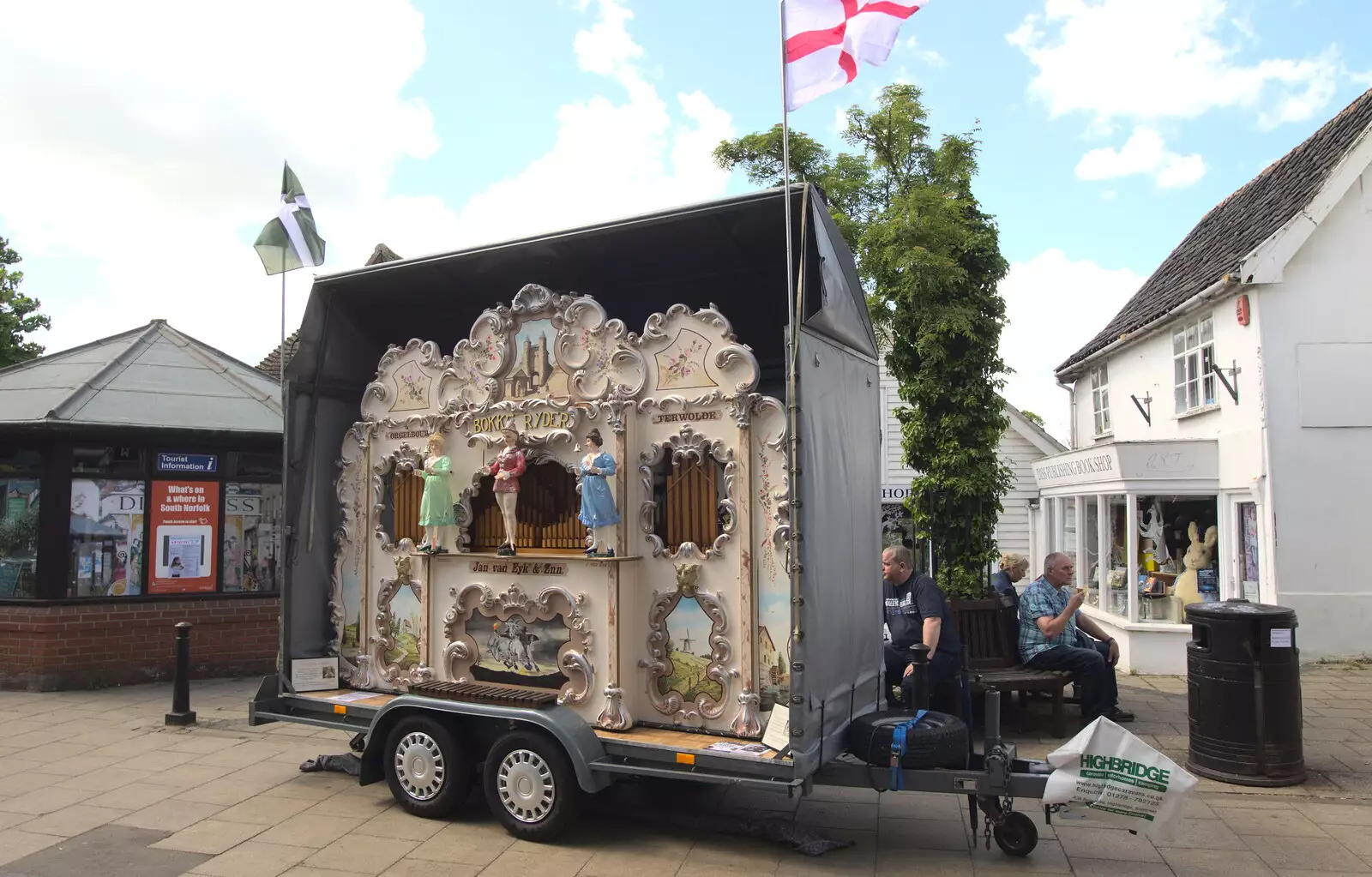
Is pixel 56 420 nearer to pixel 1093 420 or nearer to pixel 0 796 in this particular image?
pixel 0 796

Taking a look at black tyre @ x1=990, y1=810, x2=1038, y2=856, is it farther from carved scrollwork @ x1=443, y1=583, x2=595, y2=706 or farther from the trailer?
carved scrollwork @ x1=443, y1=583, x2=595, y2=706

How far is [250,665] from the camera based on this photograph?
484 inches

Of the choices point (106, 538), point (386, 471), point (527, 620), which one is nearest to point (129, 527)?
point (106, 538)

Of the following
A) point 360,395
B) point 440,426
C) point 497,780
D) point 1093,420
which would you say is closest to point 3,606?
point 360,395

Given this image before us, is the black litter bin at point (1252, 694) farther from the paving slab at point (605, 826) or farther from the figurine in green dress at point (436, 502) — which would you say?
the figurine in green dress at point (436, 502)

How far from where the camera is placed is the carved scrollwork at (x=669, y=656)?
6.10m

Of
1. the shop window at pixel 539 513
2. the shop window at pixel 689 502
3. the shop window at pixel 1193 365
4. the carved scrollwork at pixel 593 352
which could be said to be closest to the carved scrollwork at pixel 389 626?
the shop window at pixel 539 513

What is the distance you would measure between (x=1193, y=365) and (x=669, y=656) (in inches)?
443

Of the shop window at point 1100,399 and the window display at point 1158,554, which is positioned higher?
the shop window at point 1100,399

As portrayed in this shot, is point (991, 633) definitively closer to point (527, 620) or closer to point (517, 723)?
point (527, 620)

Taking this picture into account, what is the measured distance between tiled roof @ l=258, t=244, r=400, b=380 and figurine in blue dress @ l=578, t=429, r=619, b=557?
240 centimetres

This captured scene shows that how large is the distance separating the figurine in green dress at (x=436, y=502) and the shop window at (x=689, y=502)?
1.71 meters

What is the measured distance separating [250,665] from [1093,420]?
1596cm

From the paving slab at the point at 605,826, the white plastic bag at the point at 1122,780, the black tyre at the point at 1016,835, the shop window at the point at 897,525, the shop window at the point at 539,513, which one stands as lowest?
the paving slab at the point at 605,826
